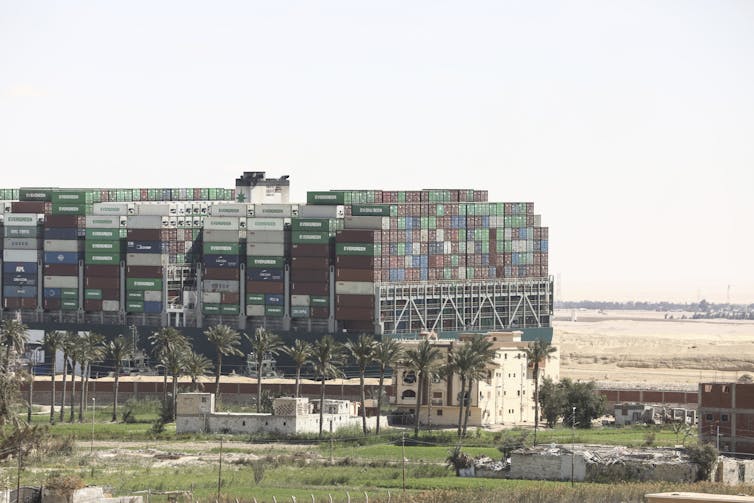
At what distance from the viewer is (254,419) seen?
522 ft

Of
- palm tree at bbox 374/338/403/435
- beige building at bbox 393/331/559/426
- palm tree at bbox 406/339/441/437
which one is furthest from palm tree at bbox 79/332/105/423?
palm tree at bbox 406/339/441/437

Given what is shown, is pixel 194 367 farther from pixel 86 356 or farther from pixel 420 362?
pixel 420 362

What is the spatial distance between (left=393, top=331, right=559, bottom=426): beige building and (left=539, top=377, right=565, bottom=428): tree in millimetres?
3869

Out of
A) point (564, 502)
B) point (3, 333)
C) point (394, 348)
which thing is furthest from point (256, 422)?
point (564, 502)

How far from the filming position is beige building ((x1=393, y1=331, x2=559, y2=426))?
166625 millimetres

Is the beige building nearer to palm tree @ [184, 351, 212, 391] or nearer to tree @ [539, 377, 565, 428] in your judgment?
tree @ [539, 377, 565, 428]

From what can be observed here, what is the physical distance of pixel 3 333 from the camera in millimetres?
172000

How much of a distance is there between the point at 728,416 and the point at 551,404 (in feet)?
105

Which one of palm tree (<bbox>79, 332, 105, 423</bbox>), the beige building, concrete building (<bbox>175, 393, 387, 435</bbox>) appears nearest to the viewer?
concrete building (<bbox>175, 393, 387, 435</bbox>)

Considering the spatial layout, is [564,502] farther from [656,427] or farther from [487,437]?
[656,427]

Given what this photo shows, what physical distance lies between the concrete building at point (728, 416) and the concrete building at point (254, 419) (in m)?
31.7

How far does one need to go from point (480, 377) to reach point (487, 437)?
187 inches

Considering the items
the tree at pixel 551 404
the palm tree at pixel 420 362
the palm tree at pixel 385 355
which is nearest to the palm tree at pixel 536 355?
the tree at pixel 551 404

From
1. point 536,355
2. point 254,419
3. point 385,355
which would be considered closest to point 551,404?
point 536,355
